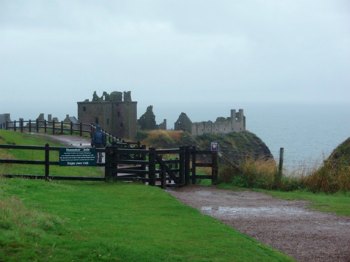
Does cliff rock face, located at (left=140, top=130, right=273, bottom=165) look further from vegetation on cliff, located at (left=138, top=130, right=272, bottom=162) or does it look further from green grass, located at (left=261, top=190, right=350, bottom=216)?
green grass, located at (left=261, top=190, right=350, bottom=216)

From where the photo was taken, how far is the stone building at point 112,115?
78.6 meters

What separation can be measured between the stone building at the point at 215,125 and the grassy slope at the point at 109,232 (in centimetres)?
7939

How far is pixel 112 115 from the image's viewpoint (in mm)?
79500

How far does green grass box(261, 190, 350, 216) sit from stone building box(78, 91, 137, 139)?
60.4 metres

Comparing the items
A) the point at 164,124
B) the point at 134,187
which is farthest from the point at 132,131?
the point at 134,187

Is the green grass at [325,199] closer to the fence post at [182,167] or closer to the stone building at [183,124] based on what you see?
the fence post at [182,167]

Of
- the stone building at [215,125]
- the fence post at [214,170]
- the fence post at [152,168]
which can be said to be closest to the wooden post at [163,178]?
the fence post at [152,168]

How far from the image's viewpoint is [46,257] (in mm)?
7965

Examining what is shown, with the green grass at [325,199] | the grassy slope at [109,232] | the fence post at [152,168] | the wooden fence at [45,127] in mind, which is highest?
the wooden fence at [45,127]

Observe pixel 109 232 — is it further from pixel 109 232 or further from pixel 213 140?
pixel 213 140

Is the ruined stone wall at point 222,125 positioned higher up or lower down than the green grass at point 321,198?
higher up

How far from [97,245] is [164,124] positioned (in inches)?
3294

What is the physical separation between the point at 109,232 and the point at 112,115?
70.0 meters

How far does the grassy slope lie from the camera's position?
8.41 metres
